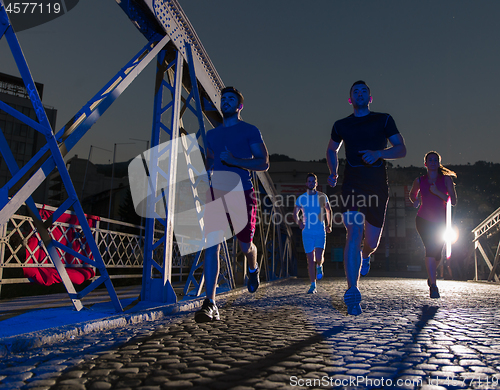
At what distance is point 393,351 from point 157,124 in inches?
160

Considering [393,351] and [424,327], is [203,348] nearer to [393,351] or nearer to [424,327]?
[393,351]

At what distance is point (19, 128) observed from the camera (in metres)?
57.4

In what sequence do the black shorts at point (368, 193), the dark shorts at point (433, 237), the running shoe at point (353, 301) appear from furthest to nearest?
the dark shorts at point (433, 237), the black shorts at point (368, 193), the running shoe at point (353, 301)

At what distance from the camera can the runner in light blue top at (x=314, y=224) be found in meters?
8.00

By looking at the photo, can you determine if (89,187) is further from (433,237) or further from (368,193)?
(368,193)

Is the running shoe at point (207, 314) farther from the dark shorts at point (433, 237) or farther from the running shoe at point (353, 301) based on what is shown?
the dark shorts at point (433, 237)

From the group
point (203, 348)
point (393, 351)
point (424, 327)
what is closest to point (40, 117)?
point (203, 348)

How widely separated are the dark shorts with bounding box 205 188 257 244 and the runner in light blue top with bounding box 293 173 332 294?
13.2 ft

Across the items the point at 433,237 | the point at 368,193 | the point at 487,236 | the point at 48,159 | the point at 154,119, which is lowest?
the point at 433,237

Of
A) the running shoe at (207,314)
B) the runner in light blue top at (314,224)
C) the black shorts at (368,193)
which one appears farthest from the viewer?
the runner in light blue top at (314,224)

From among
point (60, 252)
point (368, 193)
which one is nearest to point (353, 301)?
point (368, 193)

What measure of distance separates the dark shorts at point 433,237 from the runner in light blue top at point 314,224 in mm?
2291

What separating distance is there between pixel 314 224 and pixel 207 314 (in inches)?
192

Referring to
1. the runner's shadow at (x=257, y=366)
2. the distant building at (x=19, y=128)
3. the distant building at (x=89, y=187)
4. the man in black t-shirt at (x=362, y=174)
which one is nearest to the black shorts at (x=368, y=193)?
the man in black t-shirt at (x=362, y=174)
